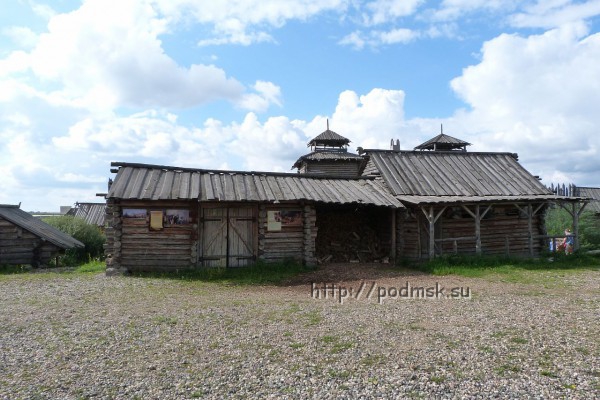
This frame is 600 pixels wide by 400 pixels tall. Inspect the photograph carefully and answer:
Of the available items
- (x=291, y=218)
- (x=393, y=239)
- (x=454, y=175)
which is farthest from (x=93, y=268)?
(x=454, y=175)

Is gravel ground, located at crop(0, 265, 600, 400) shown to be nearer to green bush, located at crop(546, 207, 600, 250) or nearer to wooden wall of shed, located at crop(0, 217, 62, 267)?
wooden wall of shed, located at crop(0, 217, 62, 267)

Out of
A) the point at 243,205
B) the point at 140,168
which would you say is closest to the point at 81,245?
the point at 140,168

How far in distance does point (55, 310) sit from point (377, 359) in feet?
24.2

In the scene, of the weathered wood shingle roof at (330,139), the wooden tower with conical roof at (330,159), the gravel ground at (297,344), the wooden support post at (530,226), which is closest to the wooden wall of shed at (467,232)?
the wooden support post at (530,226)

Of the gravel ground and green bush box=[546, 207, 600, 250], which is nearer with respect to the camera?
the gravel ground

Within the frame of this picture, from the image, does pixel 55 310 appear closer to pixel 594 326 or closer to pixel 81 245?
pixel 594 326

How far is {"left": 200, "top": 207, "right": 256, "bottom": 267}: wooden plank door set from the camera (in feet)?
49.6

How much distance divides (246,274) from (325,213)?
6058 millimetres

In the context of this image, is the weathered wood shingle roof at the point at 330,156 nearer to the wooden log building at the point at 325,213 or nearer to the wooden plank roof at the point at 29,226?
the wooden log building at the point at 325,213

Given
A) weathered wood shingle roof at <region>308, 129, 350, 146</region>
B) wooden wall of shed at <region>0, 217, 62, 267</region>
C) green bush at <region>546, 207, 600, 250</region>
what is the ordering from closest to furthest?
wooden wall of shed at <region>0, 217, 62, 267</region> → green bush at <region>546, 207, 600, 250</region> → weathered wood shingle roof at <region>308, 129, 350, 146</region>

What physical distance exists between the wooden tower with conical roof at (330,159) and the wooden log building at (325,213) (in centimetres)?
1682

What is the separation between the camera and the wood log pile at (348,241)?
17641 mm

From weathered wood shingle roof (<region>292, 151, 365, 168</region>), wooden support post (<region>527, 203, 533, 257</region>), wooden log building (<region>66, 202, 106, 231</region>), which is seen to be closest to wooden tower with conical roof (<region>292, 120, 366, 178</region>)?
weathered wood shingle roof (<region>292, 151, 365, 168</region>)

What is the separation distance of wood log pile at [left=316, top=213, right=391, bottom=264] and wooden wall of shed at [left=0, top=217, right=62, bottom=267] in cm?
1151
